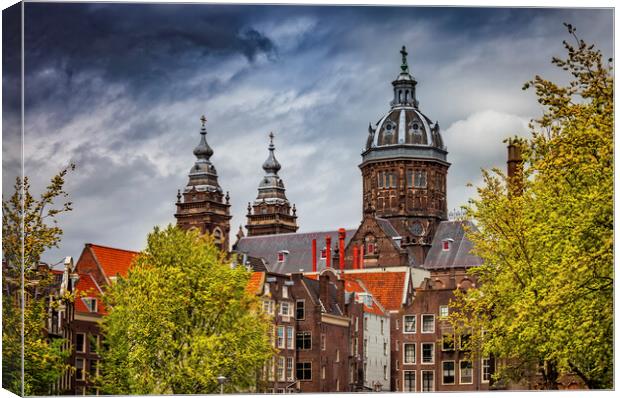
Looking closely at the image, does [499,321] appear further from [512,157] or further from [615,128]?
[512,157]

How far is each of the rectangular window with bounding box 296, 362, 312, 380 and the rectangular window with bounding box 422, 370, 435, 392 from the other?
5.93 meters

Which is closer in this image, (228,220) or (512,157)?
(512,157)

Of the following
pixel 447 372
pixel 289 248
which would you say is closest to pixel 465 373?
pixel 447 372

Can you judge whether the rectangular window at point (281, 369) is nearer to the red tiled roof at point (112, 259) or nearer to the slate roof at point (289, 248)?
the red tiled roof at point (112, 259)

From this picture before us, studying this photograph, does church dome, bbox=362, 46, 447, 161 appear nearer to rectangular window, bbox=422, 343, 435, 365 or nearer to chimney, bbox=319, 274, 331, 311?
chimney, bbox=319, 274, 331, 311

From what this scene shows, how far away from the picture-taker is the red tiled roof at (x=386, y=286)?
78.8 meters

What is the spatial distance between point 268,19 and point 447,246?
70.6 metres

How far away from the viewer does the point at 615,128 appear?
95.0 ft

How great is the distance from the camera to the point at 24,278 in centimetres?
3209

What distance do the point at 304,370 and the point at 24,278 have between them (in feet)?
113

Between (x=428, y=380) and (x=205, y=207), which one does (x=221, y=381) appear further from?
(x=205, y=207)

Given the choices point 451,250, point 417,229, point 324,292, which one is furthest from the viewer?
point 417,229

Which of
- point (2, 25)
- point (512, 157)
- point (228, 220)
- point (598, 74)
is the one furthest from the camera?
point (228, 220)

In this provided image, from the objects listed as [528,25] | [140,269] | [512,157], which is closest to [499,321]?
[528,25]
